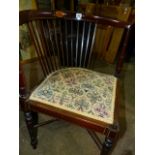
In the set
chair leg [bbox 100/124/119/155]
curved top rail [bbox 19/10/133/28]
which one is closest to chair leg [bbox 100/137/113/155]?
chair leg [bbox 100/124/119/155]

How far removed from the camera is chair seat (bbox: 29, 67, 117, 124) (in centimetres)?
99

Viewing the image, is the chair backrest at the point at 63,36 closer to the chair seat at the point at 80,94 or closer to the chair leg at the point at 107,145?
the chair seat at the point at 80,94

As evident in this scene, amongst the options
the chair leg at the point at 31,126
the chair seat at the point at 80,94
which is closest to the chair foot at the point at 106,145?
the chair seat at the point at 80,94

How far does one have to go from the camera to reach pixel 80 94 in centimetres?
105

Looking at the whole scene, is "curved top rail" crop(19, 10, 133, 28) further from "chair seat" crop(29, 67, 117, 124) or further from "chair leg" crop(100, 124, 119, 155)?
"chair leg" crop(100, 124, 119, 155)

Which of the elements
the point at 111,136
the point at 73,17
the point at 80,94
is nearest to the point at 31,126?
the point at 80,94

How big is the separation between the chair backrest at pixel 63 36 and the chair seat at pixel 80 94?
0.35 feet

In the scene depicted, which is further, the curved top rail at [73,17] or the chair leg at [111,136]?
the curved top rail at [73,17]

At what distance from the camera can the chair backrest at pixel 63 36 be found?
1.16 m

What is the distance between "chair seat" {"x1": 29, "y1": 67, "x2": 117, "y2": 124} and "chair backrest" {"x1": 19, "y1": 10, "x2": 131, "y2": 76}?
11cm
